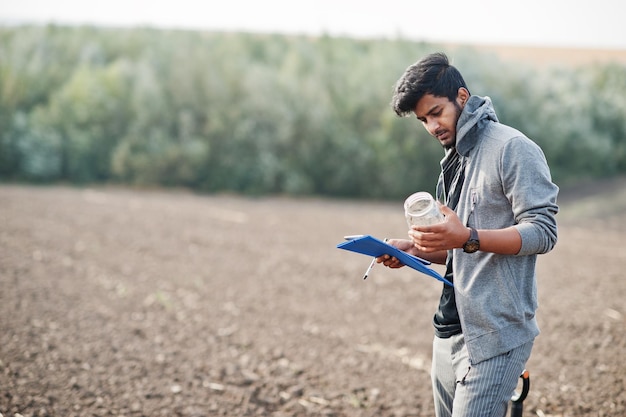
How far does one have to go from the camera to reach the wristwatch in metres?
2.14

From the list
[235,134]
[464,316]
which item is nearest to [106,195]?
[235,134]

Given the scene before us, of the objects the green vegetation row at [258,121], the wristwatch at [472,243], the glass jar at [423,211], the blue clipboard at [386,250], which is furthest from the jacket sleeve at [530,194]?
the green vegetation row at [258,121]

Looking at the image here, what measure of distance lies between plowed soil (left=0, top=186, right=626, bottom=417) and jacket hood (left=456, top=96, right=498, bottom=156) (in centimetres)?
246

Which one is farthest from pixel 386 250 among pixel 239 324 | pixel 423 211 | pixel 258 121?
pixel 258 121

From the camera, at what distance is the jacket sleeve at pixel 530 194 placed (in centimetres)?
210

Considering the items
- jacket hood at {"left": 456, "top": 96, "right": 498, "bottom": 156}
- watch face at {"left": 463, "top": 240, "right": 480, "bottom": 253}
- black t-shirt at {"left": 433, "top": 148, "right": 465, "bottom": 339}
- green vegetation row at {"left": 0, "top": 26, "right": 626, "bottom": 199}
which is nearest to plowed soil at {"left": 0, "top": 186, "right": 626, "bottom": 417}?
black t-shirt at {"left": 433, "top": 148, "right": 465, "bottom": 339}

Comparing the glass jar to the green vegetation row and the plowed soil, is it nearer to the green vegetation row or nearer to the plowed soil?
the plowed soil

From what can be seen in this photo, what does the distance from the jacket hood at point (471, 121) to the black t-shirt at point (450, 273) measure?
11 cm

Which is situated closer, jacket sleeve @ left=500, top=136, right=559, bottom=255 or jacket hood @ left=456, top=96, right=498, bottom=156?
jacket sleeve @ left=500, top=136, right=559, bottom=255

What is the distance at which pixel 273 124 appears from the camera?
1955 centimetres

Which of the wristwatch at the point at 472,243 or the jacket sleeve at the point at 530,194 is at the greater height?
the jacket sleeve at the point at 530,194

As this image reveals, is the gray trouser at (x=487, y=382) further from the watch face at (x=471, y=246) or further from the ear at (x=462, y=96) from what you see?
the ear at (x=462, y=96)

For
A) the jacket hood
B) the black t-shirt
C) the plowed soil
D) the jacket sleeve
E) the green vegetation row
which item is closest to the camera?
the jacket sleeve

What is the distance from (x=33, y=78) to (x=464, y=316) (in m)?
20.9
